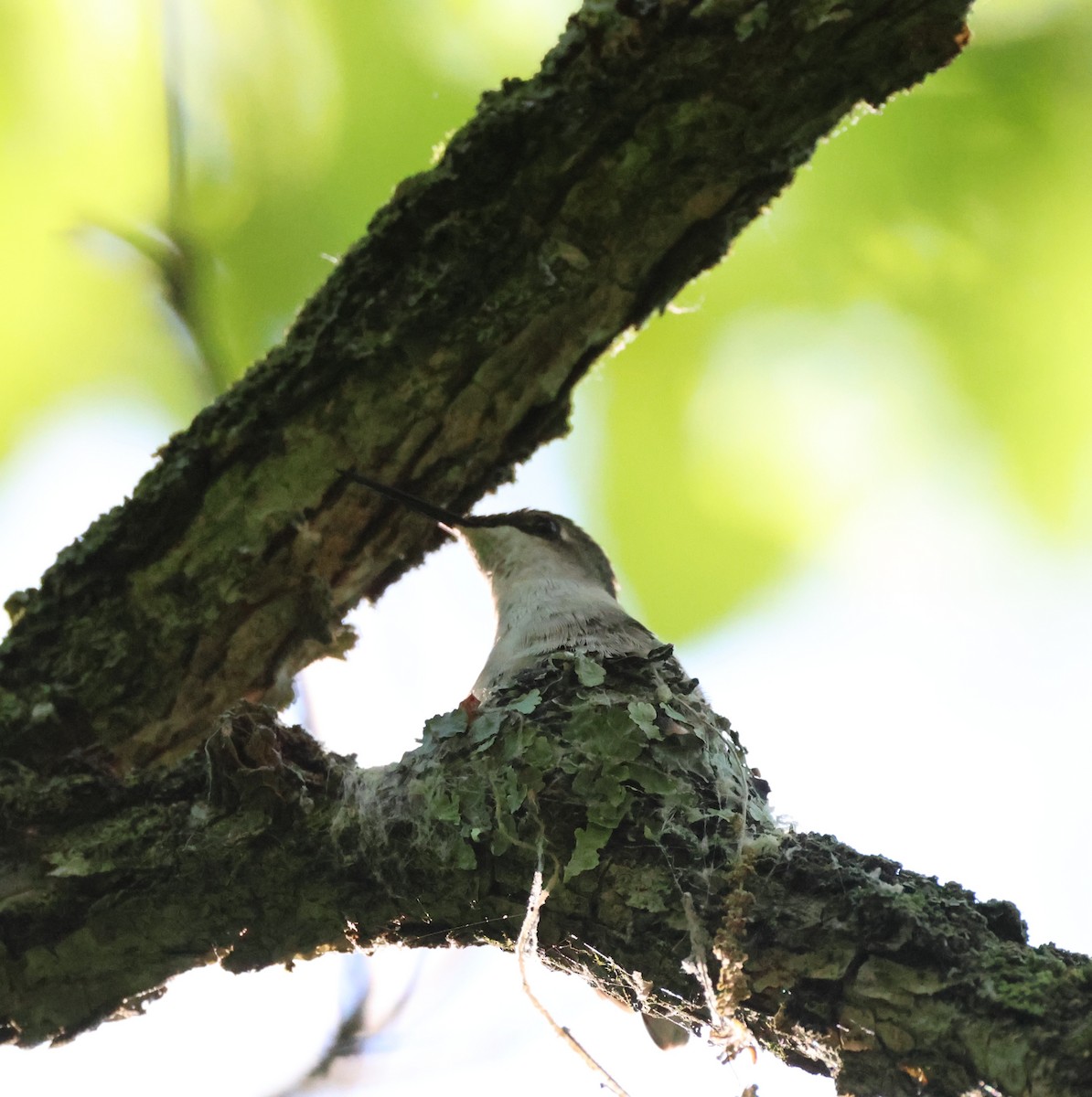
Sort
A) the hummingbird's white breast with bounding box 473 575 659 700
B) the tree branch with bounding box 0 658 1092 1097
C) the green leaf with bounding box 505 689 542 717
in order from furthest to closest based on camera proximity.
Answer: the hummingbird's white breast with bounding box 473 575 659 700 → the green leaf with bounding box 505 689 542 717 → the tree branch with bounding box 0 658 1092 1097

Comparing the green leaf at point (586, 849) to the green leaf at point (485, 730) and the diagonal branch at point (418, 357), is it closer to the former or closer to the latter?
the green leaf at point (485, 730)

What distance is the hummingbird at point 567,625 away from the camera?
2.33 meters

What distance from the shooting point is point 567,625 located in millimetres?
2918

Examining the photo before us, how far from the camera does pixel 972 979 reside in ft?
5.02

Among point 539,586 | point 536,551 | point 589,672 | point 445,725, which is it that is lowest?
point 445,725

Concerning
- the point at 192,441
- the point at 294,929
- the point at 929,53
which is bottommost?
the point at 294,929

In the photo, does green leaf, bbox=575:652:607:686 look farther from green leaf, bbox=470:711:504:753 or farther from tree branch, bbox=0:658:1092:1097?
green leaf, bbox=470:711:504:753

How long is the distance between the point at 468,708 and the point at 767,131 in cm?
156

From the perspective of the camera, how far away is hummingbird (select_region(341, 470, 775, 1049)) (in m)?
2.33

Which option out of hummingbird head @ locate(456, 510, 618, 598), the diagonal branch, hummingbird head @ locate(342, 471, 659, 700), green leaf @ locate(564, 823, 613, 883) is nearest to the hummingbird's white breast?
hummingbird head @ locate(342, 471, 659, 700)

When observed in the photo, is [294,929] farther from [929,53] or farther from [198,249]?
[198,249]

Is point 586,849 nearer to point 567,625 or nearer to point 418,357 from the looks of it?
point 567,625

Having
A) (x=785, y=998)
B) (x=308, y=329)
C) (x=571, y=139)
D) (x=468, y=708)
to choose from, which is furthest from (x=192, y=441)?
(x=785, y=998)

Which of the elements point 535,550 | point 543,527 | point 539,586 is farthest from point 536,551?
point 539,586
